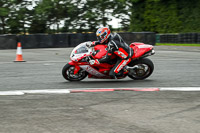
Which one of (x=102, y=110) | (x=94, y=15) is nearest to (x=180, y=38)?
(x=94, y=15)

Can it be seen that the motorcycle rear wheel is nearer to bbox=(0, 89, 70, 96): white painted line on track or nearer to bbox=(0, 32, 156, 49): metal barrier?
bbox=(0, 89, 70, 96): white painted line on track

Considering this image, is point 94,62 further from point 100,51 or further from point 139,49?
point 139,49

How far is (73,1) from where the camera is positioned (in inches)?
1534

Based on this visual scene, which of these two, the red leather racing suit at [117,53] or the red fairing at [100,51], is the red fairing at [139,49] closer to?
the red leather racing suit at [117,53]

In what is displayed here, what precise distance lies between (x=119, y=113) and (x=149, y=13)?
93.8 ft

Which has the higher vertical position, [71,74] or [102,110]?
[71,74]

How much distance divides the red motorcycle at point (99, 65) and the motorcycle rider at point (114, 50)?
0.11 m

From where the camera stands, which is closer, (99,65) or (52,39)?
(99,65)

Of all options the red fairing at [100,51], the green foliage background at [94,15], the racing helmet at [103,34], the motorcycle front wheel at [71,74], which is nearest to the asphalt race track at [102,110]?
the motorcycle front wheel at [71,74]

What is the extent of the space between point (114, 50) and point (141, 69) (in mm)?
930

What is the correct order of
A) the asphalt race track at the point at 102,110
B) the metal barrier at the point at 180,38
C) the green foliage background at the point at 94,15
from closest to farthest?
the asphalt race track at the point at 102,110 < the metal barrier at the point at 180,38 < the green foliage background at the point at 94,15

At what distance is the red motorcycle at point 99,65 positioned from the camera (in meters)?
8.06

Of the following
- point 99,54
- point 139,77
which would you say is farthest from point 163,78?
point 99,54

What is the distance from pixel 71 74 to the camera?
27.5ft
